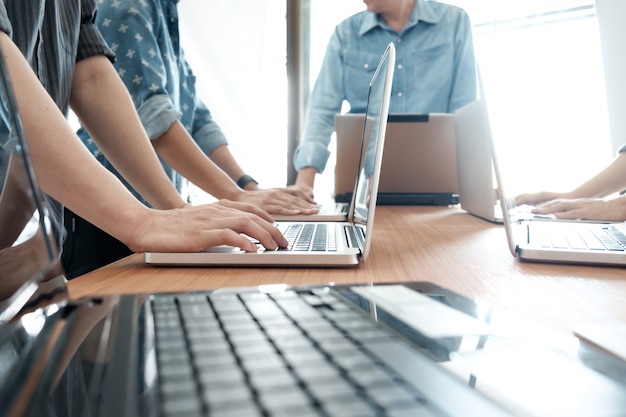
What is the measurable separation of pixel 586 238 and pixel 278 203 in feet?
2.30

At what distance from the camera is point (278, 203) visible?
4.10 ft

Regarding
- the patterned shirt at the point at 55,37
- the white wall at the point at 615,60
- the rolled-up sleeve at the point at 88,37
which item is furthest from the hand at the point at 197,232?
the white wall at the point at 615,60

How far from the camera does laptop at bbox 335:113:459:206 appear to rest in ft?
→ 4.93

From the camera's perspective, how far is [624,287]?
0.53 m

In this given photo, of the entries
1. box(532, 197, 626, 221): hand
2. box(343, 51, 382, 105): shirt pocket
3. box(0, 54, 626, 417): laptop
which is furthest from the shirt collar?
box(0, 54, 626, 417): laptop

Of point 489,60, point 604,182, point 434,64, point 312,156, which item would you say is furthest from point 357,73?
point 604,182

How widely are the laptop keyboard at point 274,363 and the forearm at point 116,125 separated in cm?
74

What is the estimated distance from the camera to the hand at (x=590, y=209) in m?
1.02

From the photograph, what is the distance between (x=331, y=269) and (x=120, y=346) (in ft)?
1.15

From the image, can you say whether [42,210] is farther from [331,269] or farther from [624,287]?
[624,287]

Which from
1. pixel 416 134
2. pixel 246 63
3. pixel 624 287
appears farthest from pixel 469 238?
pixel 246 63

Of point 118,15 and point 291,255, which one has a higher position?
point 118,15

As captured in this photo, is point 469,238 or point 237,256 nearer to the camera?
point 237,256

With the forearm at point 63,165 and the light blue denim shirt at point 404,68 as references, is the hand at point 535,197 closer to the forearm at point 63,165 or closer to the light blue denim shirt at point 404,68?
the light blue denim shirt at point 404,68
